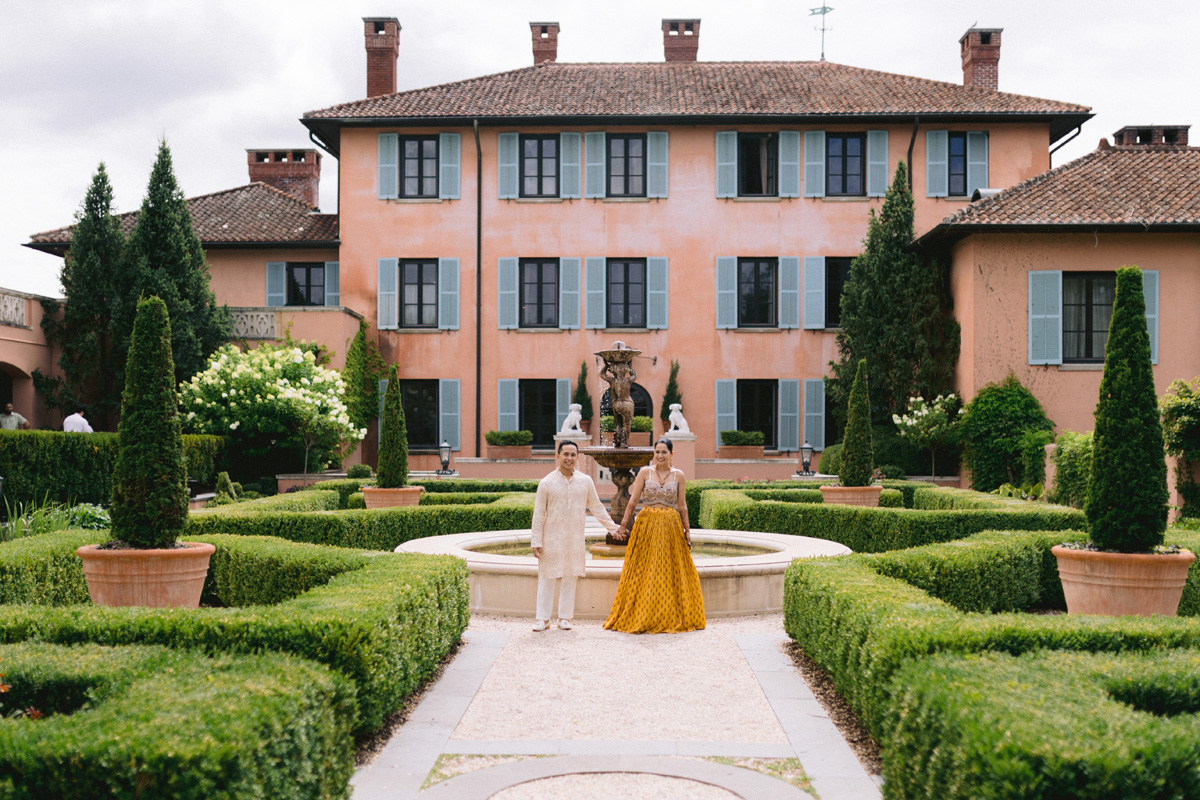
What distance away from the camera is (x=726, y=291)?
1004 inches

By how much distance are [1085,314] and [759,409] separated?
7944 millimetres

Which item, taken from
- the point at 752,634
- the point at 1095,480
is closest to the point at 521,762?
the point at 752,634

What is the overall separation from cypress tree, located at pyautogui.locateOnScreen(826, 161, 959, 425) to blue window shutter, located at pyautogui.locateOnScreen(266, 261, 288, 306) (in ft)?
49.1

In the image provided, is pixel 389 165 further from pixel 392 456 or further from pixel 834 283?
pixel 392 456

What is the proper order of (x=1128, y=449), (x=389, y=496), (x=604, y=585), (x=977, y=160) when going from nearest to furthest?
(x=1128, y=449)
(x=604, y=585)
(x=389, y=496)
(x=977, y=160)

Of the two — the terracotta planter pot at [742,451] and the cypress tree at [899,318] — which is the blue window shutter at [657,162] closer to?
the cypress tree at [899,318]

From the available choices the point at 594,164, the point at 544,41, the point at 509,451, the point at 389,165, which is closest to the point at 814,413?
the point at 509,451

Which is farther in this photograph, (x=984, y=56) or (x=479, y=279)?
(x=984, y=56)

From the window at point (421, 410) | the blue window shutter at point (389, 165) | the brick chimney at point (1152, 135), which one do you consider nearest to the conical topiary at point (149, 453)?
the window at point (421, 410)

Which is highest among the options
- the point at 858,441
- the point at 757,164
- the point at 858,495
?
the point at 757,164

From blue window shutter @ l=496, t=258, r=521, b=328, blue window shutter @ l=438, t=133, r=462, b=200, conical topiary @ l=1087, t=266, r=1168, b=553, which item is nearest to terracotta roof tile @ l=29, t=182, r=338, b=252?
blue window shutter @ l=438, t=133, r=462, b=200

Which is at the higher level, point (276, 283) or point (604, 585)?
point (276, 283)

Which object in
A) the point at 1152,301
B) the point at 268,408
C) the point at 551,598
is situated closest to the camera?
the point at 551,598

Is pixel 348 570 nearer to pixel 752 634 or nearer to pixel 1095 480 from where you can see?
pixel 752 634
